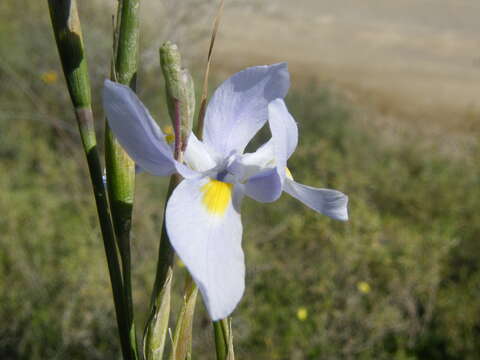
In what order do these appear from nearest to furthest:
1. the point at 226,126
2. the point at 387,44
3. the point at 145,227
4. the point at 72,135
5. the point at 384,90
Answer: the point at 226,126, the point at 145,227, the point at 72,135, the point at 384,90, the point at 387,44

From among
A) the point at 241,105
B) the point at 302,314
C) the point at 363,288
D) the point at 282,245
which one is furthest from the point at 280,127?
the point at 282,245

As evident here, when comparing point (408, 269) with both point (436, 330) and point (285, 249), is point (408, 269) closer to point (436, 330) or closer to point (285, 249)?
point (436, 330)

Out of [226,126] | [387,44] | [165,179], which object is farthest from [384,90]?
[226,126]

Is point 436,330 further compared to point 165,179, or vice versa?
point 165,179

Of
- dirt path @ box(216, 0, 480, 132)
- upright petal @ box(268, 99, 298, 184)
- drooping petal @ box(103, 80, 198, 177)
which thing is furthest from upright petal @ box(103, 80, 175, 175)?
dirt path @ box(216, 0, 480, 132)

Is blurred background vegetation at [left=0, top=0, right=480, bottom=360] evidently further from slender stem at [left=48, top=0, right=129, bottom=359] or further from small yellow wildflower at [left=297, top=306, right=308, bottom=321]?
slender stem at [left=48, top=0, right=129, bottom=359]

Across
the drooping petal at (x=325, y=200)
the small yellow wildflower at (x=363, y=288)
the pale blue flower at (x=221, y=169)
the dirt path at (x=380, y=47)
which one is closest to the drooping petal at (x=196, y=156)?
the pale blue flower at (x=221, y=169)

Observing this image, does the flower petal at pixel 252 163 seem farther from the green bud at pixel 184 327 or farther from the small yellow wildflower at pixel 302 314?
the small yellow wildflower at pixel 302 314
